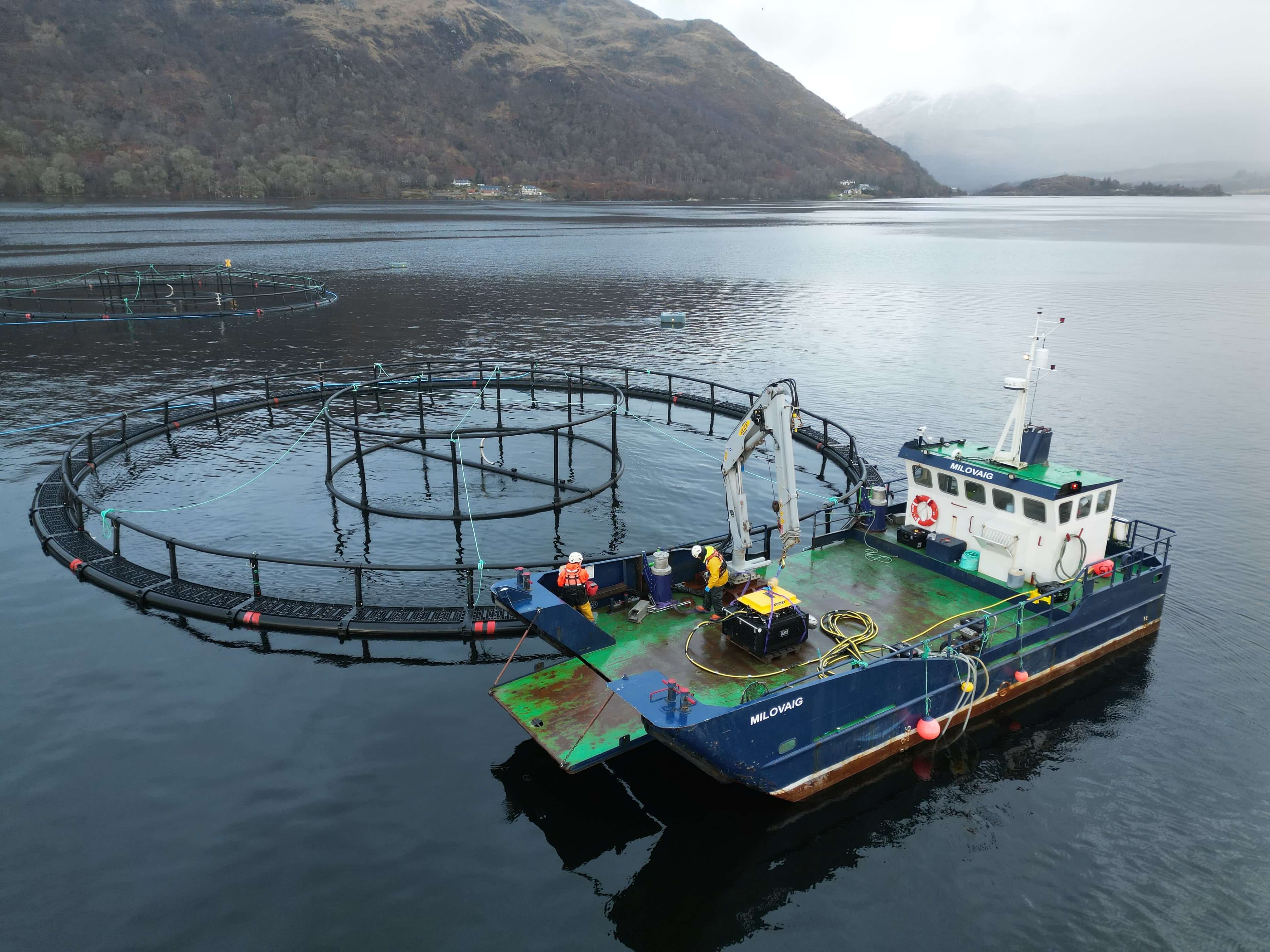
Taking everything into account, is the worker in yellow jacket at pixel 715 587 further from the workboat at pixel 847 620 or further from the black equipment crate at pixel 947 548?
the black equipment crate at pixel 947 548

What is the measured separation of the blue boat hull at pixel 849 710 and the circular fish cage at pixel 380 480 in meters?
6.26

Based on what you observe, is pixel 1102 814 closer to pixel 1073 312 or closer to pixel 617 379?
pixel 617 379

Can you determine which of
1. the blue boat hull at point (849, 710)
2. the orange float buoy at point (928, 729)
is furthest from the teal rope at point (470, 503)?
the orange float buoy at point (928, 729)

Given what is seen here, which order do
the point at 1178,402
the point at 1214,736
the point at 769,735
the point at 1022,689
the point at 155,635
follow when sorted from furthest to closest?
the point at 1178,402 → the point at 155,635 → the point at 1022,689 → the point at 1214,736 → the point at 769,735

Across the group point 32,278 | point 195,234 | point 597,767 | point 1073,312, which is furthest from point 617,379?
point 195,234

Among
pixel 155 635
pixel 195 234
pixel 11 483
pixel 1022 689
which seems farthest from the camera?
pixel 195 234

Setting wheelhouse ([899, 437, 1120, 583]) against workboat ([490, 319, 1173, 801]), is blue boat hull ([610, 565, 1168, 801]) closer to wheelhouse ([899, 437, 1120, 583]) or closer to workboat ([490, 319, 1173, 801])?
workboat ([490, 319, 1173, 801])

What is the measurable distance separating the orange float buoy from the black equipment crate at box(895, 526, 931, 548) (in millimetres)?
6573

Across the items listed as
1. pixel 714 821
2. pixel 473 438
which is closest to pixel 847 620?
pixel 714 821

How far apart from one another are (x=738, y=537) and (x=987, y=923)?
10655mm

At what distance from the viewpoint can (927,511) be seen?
2362 cm

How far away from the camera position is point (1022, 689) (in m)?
21.5

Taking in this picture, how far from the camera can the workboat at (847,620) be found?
16328 mm

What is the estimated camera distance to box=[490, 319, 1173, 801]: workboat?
16328 millimetres
